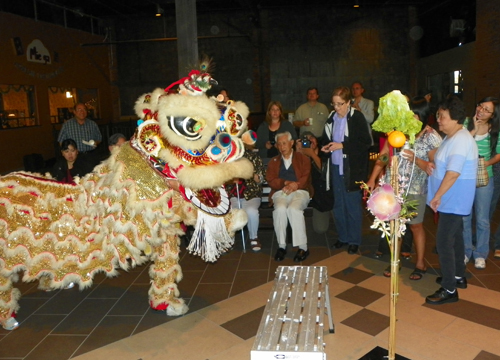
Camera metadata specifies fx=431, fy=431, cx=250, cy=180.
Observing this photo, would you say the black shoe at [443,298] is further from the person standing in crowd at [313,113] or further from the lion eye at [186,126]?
the person standing in crowd at [313,113]

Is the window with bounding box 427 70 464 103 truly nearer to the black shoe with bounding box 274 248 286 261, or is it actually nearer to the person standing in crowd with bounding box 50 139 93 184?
the black shoe with bounding box 274 248 286 261

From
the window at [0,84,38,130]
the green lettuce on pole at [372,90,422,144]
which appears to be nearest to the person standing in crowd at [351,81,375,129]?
the green lettuce on pole at [372,90,422,144]

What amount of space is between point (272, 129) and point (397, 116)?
327 cm

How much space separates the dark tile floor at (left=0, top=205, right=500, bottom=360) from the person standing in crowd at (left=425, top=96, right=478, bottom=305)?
1.66 ft

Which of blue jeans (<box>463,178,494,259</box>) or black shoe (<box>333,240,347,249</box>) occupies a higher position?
blue jeans (<box>463,178,494,259</box>)

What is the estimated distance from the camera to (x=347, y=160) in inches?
175

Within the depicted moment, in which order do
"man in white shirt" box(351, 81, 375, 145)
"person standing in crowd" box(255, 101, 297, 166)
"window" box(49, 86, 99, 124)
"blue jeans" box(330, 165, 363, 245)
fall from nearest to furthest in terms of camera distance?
"blue jeans" box(330, 165, 363, 245) → "person standing in crowd" box(255, 101, 297, 166) → "man in white shirt" box(351, 81, 375, 145) → "window" box(49, 86, 99, 124)

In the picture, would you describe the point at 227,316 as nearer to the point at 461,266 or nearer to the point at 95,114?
the point at 461,266

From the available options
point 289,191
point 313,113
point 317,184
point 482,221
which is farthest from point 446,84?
point 289,191

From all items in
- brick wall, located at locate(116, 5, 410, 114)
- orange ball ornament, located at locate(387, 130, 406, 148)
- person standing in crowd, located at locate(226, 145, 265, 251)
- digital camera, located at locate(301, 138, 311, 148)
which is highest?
brick wall, located at locate(116, 5, 410, 114)

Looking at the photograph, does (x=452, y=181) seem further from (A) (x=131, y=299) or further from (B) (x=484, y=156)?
(A) (x=131, y=299)

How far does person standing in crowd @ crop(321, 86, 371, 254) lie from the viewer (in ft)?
14.3

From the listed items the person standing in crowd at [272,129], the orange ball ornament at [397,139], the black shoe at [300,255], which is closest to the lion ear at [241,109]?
the orange ball ornament at [397,139]

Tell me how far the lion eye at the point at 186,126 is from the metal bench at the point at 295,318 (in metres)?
1.11
